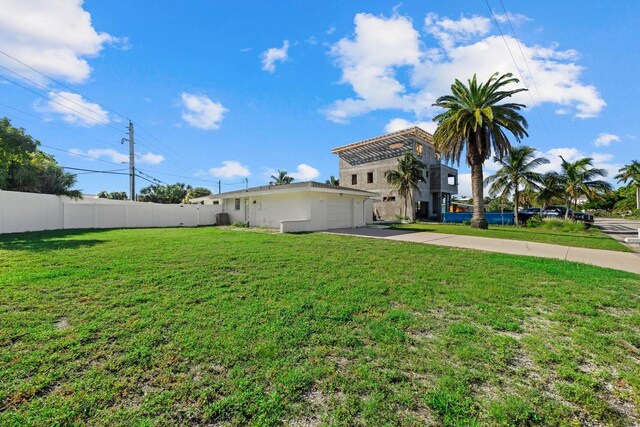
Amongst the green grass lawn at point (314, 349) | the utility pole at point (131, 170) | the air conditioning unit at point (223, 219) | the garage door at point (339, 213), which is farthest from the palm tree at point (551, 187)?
the utility pole at point (131, 170)

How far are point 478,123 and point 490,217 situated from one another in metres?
12.0

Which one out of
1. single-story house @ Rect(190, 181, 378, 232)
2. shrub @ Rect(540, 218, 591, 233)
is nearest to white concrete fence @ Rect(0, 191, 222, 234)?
single-story house @ Rect(190, 181, 378, 232)

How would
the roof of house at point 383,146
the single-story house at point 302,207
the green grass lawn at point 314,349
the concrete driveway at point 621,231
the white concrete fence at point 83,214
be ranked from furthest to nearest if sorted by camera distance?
the roof of house at point 383,146 → the single-story house at point 302,207 → the concrete driveway at point 621,231 → the white concrete fence at point 83,214 → the green grass lawn at point 314,349

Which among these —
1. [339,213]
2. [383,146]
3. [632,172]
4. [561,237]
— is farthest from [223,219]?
[632,172]

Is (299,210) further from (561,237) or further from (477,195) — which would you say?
(561,237)

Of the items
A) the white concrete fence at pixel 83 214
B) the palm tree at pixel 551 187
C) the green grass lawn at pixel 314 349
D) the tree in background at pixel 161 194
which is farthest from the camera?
the tree in background at pixel 161 194

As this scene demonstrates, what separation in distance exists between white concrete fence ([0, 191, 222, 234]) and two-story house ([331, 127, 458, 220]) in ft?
56.1

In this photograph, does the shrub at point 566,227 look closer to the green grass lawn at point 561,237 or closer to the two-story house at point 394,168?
the green grass lawn at point 561,237

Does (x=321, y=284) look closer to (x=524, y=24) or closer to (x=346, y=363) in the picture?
(x=346, y=363)

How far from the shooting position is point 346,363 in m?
2.78

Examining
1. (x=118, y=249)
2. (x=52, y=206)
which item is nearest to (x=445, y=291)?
(x=118, y=249)

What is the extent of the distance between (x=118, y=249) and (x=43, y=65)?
20.1 m

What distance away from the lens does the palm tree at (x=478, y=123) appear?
17.7 m

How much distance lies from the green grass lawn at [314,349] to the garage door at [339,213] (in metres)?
12.1
